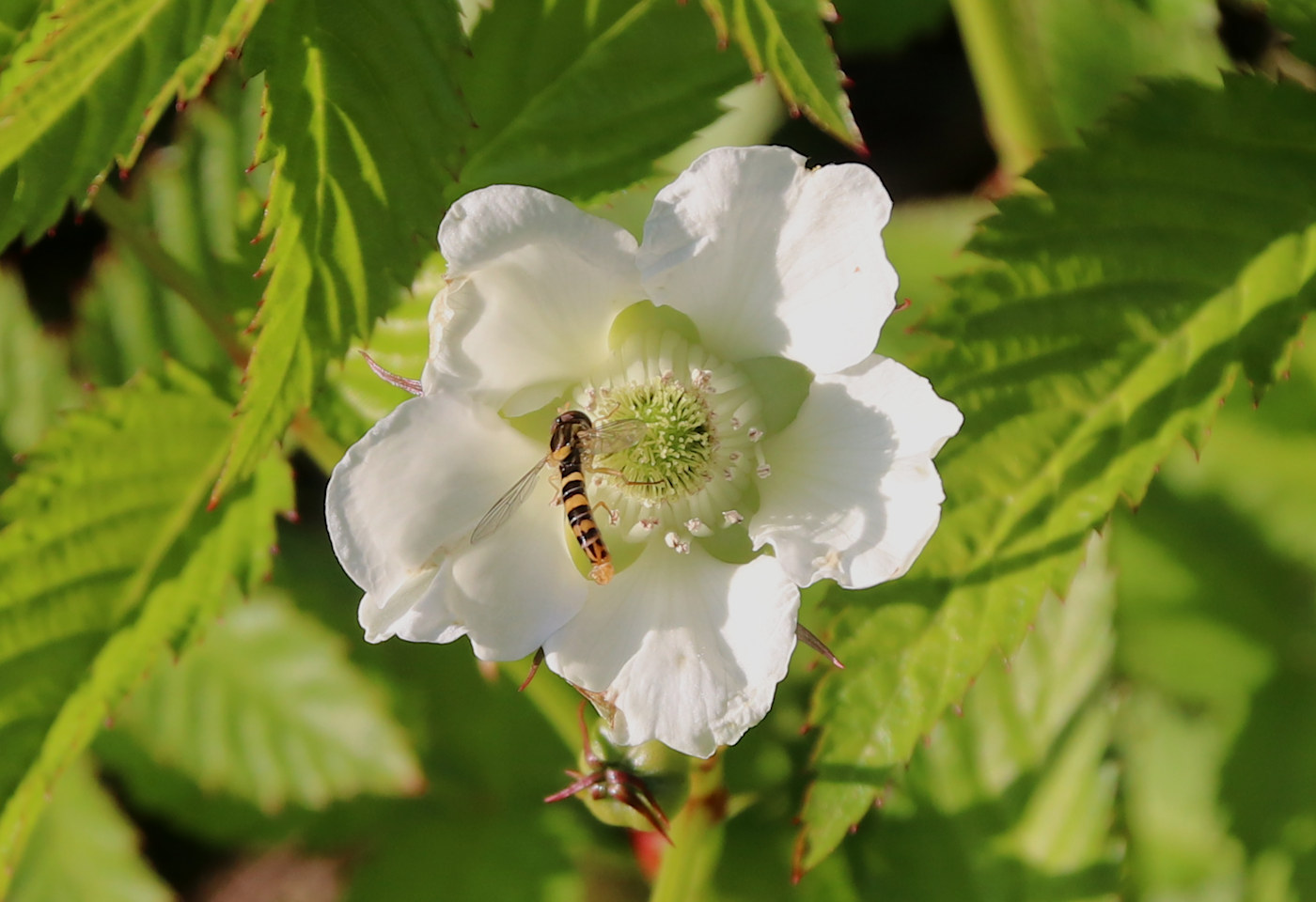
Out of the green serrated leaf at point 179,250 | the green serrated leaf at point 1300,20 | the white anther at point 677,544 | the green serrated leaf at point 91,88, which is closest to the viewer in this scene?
the green serrated leaf at point 91,88

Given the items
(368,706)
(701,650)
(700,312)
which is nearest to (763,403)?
(700,312)

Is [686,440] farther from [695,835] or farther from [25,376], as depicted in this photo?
[25,376]

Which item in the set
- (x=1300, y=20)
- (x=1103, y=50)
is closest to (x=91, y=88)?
(x=1300, y=20)

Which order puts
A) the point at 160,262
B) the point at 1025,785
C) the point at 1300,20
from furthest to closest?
the point at 1025,785 → the point at 160,262 → the point at 1300,20

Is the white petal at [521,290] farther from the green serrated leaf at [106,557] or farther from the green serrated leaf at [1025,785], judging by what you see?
the green serrated leaf at [1025,785]

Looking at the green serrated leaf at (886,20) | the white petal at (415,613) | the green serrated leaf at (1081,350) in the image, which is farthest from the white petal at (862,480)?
the green serrated leaf at (886,20)
